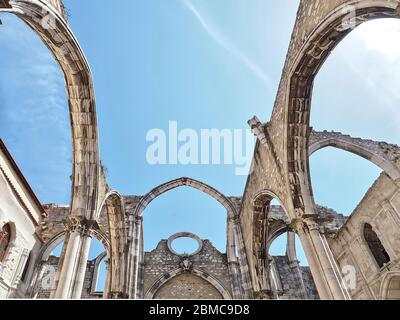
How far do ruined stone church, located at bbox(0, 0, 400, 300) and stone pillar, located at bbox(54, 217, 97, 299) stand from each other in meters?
0.02

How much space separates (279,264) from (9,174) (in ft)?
48.1

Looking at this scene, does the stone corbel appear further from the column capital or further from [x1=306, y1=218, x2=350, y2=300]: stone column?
the column capital

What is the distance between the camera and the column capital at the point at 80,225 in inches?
244

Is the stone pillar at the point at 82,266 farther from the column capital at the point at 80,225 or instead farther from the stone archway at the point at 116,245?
the stone archway at the point at 116,245

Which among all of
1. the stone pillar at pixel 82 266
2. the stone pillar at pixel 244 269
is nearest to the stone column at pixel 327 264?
the stone pillar at pixel 82 266

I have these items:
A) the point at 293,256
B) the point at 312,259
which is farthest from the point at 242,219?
the point at 312,259

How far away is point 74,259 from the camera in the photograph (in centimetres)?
573

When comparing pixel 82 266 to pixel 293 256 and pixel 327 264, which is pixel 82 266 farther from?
pixel 293 256

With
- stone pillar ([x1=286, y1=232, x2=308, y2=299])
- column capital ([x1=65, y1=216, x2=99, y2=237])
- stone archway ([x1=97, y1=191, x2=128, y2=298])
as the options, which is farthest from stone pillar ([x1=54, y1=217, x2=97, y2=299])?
stone pillar ([x1=286, y1=232, x2=308, y2=299])

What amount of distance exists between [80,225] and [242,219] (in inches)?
318

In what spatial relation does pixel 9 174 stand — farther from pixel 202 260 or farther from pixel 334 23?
pixel 334 23
